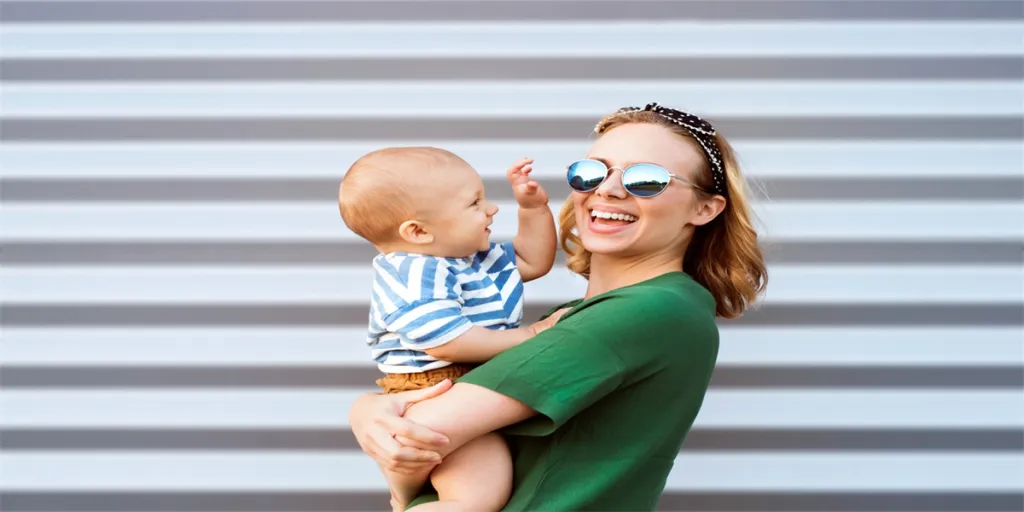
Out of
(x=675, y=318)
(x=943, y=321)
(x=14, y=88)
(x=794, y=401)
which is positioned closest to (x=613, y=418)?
(x=675, y=318)

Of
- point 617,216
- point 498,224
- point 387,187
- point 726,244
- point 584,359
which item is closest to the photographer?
point 584,359

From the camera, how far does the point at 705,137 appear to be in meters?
2.04

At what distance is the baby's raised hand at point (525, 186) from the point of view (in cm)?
213

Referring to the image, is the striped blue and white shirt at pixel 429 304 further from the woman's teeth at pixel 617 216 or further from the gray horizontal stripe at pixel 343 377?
the gray horizontal stripe at pixel 343 377

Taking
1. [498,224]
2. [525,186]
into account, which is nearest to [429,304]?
[525,186]

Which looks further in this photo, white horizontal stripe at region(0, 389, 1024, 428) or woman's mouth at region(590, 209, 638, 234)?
white horizontal stripe at region(0, 389, 1024, 428)

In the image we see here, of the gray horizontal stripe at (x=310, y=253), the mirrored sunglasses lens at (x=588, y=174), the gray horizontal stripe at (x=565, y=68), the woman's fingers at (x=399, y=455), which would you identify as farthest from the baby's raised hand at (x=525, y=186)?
the gray horizontal stripe at (x=565, y=68)

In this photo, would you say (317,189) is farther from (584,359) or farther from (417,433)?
(584,359)

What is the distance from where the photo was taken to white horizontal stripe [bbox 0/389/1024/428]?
3033 millimetres

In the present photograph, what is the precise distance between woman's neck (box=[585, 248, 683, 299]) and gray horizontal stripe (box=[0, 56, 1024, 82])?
1140 mm

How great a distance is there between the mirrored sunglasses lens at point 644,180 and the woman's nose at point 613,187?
20mm

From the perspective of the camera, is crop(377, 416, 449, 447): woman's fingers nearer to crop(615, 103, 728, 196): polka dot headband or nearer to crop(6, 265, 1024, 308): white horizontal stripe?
crop(615, 103, 728, 196): polka dot headband

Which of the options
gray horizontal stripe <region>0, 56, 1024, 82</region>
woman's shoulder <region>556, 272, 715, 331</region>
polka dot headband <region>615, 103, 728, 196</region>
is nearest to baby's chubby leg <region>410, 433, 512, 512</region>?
woman's shoulder <region>556, 272, 715, 331</region>

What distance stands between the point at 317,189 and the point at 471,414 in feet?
5.34
